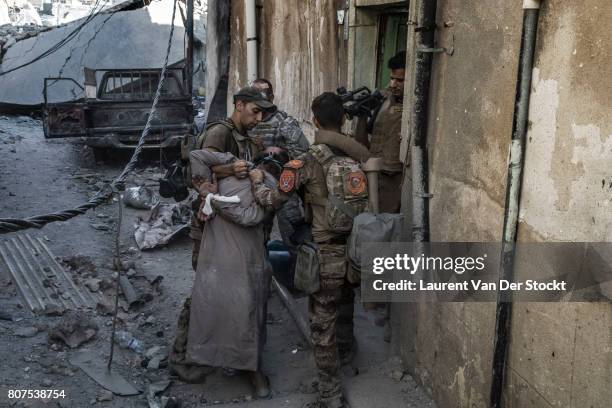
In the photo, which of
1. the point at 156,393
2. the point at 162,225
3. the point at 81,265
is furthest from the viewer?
the point at 162,225

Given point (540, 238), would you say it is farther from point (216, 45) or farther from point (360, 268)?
point (216, 45)

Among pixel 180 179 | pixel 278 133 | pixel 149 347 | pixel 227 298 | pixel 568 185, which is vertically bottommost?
pixel 149 347

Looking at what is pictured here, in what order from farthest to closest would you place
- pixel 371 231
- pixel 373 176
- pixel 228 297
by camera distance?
pixel 228 297
pixel 373 176
pixel 371 231

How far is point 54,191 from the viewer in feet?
32.7

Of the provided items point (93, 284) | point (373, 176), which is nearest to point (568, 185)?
point (373, 176)

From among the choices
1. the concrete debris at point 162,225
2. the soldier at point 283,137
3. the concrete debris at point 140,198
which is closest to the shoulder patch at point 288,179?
the soldier at point 283,137

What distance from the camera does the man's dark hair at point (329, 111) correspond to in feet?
12.6

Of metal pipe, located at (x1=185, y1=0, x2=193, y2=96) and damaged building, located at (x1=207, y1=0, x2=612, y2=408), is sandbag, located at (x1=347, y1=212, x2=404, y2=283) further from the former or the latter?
metal pipe, located at (x1=185, y1=0, x2=193, y2=96)

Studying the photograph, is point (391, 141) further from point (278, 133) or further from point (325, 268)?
point (325, 268)

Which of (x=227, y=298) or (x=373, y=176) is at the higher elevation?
(x=373, y=176)

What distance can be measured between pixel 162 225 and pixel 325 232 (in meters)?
4.52

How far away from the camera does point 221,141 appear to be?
4184mm

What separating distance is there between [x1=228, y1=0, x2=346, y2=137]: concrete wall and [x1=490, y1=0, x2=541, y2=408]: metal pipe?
11.2 feet

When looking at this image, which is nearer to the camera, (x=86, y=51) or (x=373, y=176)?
(x=373, y=176)
